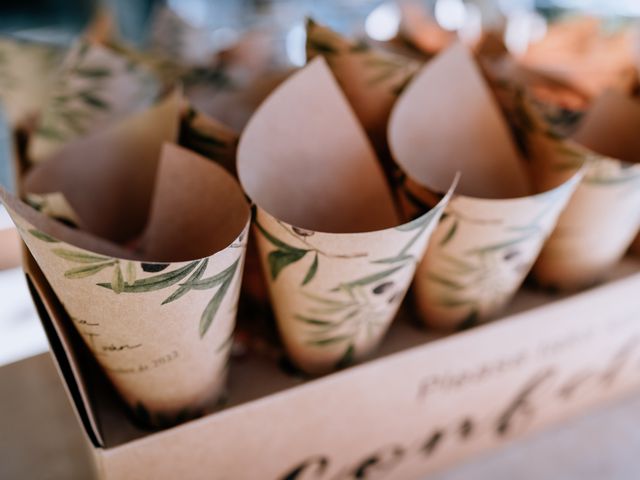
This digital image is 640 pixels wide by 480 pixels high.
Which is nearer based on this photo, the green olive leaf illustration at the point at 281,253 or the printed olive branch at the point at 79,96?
the green olive leaf illustration at the point at 281,253

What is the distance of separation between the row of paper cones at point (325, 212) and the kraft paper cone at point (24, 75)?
0.91ft

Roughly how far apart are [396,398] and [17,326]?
0.36m

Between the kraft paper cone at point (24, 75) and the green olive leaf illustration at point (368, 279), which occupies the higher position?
the kraft paper cone at point (24, 75)

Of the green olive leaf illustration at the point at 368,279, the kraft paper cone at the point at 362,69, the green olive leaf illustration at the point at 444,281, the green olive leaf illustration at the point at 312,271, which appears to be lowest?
the green olive leaf illustration at the point at 444,281

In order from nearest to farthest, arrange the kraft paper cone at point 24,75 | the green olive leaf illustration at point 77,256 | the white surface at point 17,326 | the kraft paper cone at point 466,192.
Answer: the green olive leaf illustration at point 77,256, the kraft paper cone at point 466,192, the white surface at point 17,326, the kraft paper cone at point 24,75

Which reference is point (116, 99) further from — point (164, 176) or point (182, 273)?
point (182, 273)

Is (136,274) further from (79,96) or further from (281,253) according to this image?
(79,96)

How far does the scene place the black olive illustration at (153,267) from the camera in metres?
0.26

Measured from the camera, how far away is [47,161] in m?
0.45

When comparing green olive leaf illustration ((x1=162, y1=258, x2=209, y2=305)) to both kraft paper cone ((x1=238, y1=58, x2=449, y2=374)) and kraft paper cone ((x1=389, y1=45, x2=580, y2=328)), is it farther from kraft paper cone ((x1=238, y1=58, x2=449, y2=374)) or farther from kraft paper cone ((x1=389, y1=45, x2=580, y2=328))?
kraft paper cone ((x1=389, y1=45, x2=580, y2=328))

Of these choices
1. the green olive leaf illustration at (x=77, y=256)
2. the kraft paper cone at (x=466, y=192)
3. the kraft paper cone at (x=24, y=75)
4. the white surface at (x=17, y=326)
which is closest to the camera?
the green olive leaf illustration at (x=77, y=256)

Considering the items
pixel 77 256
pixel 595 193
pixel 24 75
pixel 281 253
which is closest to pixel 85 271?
pixel 77 256

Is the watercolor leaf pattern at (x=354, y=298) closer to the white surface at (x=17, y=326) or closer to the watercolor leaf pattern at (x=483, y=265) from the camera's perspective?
the watercolor leaf pattern at (x=483, y=265)

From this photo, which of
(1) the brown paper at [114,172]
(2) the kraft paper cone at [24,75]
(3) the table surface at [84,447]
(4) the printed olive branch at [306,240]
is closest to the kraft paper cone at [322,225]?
(4) the printed olive branch at [306,240]
